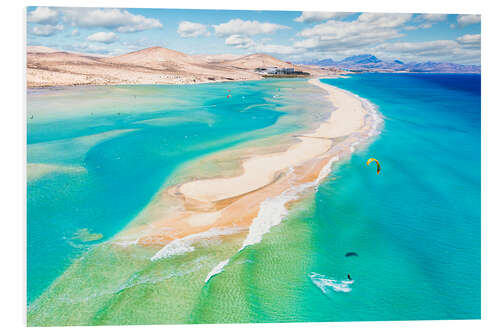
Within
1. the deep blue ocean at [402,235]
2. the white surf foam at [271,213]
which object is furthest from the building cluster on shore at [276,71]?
the white surf foam at [271,213]

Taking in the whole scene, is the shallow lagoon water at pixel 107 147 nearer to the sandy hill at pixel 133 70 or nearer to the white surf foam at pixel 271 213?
the sandy hill at pixel 133 70

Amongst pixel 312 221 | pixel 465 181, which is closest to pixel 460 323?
pixel 312 221

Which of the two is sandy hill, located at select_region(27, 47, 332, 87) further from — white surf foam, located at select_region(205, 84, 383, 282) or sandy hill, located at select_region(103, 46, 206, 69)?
white surf foam, located at select_region(205, 84, 383, 282)

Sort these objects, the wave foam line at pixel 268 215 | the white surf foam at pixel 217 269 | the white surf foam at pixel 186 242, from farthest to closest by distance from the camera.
Result: the wave foam line at pixel 268 215 → the white surf foam at pixel 186 242 → the white surf foam at pixel 217 269

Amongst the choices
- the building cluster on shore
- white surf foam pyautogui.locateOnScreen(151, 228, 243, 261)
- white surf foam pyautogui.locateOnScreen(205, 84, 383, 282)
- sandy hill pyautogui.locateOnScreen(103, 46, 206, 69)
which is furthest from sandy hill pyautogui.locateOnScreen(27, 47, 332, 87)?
white surf foam pyautogui.locateOnScreen(151, 228, 243, 261)

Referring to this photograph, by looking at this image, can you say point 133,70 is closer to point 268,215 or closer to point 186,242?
point 268,215
